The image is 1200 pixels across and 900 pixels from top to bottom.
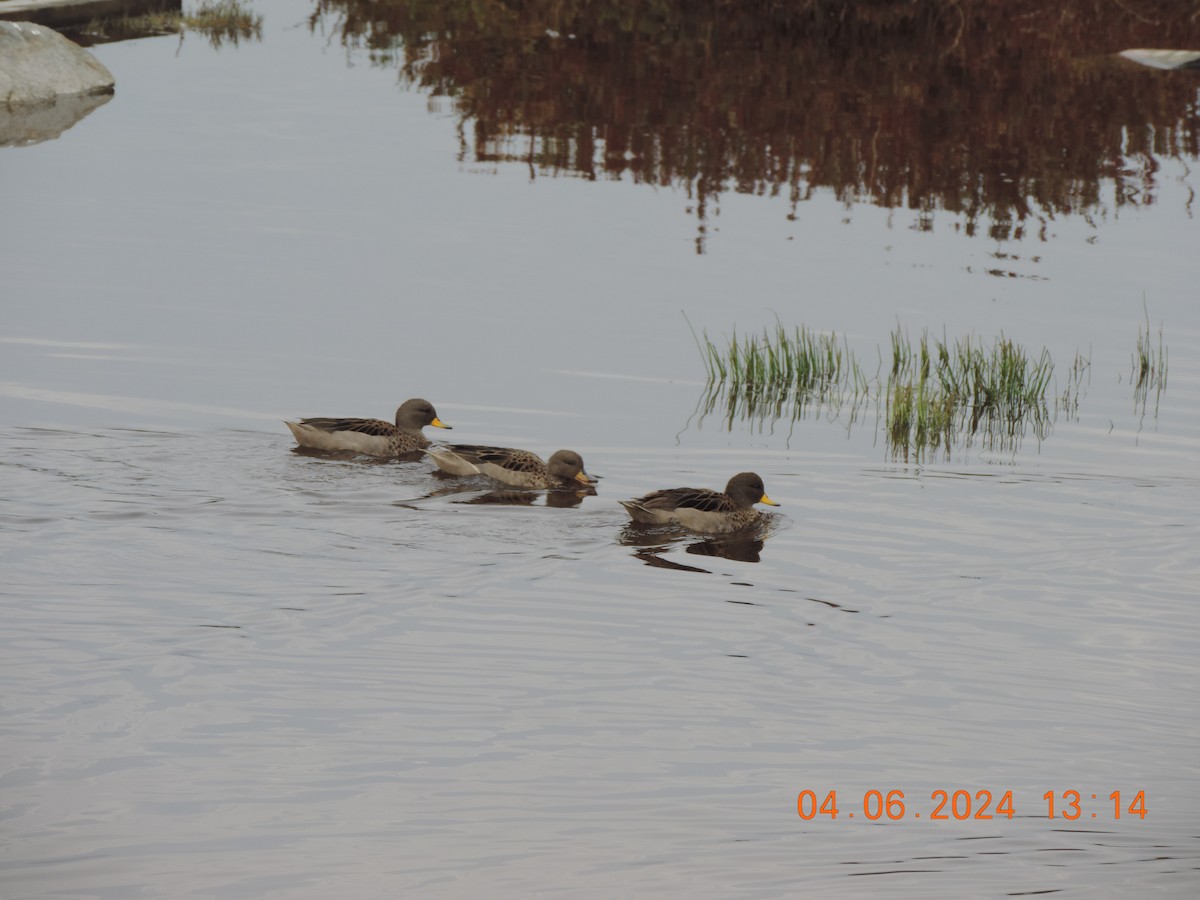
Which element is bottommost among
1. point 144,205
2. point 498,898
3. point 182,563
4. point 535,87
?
point 498,898

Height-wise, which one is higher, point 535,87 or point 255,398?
point 535,87

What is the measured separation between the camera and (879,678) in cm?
864

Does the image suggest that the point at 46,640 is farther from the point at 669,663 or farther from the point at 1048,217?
the point at 1048,217

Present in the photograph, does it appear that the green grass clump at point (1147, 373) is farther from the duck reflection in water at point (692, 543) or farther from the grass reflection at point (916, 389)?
the duck reflection in water at point (692, 543)

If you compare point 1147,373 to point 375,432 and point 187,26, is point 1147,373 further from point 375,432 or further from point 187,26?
point 187,26

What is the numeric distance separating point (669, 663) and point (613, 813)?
1.86 meters

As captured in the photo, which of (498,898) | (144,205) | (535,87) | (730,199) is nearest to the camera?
(498,898)

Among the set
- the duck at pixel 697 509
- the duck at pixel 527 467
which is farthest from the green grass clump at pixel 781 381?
the duck at pixel 697 509

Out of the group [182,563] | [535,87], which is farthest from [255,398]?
[535,87]

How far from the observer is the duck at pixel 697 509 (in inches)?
450

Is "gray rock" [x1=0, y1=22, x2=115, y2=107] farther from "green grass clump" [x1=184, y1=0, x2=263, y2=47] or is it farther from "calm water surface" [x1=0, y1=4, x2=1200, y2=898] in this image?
"calm water surface" [x1=0, y1=4, x2=1200, y2=898]

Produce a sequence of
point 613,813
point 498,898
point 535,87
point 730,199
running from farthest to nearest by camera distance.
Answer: point 535,87, point 730,199, point 613,813, point 498,898

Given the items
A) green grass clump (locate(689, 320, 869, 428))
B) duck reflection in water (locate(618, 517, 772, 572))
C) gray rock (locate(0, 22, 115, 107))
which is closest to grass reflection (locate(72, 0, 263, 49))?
gray rock (locate(0, 22, 115, 107))
